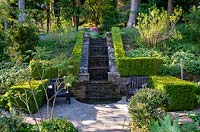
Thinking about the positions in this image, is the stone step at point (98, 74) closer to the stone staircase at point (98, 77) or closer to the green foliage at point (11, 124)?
the stone staircase at point (98, 77)

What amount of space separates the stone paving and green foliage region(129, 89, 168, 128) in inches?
39.4

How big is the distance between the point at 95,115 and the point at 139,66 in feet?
10.2

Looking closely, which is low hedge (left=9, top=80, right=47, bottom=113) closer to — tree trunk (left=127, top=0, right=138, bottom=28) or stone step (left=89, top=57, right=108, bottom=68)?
stone step (left=89, top=57, right=108, bottom=68)

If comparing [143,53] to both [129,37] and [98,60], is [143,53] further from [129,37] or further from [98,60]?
[129,37]

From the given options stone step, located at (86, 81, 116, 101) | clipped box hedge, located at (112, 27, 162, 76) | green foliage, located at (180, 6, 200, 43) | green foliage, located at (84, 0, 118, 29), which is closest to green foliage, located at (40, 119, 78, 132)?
stone step, located at (86, 81, 116, 101)

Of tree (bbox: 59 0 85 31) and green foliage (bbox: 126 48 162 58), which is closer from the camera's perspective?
green foliage (bbox: 126 48 162 58)

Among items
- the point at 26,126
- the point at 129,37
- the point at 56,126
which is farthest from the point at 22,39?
the point at 56,126

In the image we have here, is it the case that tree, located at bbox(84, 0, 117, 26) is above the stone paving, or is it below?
above

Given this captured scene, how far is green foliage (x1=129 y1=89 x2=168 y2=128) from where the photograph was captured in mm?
6695

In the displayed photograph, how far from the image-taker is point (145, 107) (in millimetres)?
6703

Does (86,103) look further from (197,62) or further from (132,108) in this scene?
(197,62)

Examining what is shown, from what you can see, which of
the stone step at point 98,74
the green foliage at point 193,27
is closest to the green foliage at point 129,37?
the stone step at point 98,74

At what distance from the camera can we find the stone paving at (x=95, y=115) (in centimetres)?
791

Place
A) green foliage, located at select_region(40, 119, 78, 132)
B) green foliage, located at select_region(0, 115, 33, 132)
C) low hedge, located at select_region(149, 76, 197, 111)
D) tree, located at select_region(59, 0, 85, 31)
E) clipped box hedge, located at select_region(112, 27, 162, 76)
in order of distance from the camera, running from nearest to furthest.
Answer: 1. green foliage, located at select_region(0, 115, 33, 132)
2. green foliage, located at select_region(40, 119, 78, 132)
3. low hedge, located at select_region(149, 76, 197, 111)
4. clipped box hedge, located at select_region(112, 27, 162, 76)
5. tree, located at select_region(59, 0, 85, 31)
